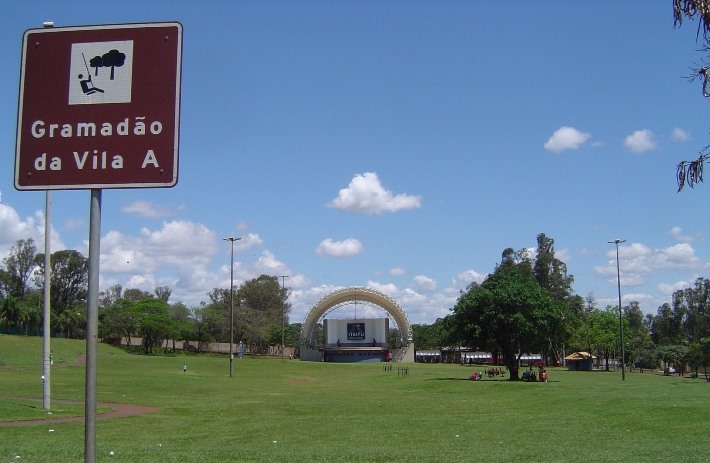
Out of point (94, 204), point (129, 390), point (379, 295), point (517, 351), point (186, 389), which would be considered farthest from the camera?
point (379, 295)

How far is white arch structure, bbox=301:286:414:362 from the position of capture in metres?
121

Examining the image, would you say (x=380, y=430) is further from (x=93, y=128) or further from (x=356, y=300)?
(x=356, y=300)

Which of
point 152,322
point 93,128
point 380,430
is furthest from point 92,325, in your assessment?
point 152,322

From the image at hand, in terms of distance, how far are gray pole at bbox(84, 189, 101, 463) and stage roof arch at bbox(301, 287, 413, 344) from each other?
115898mm

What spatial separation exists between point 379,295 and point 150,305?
124ft

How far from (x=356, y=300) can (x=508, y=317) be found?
66.0 meters

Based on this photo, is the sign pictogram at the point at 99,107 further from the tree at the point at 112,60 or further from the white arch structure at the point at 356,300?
the white arch structure at the point at 356,300

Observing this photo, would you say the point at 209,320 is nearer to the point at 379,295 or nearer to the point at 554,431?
the point at 379,295

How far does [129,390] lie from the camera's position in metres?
43.8

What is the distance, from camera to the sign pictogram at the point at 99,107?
14.8 feet

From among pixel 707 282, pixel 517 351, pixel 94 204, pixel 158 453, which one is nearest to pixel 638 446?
pixel 158 453

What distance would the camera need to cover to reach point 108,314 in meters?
111

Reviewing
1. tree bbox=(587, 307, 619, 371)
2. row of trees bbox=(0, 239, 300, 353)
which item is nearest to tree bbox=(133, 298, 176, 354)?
row of trees bbox=(0, 239, 300, 353)

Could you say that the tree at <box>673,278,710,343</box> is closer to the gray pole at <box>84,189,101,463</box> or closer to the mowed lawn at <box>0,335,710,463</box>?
the mowed lawn at <box>0,335,710,463</box>
